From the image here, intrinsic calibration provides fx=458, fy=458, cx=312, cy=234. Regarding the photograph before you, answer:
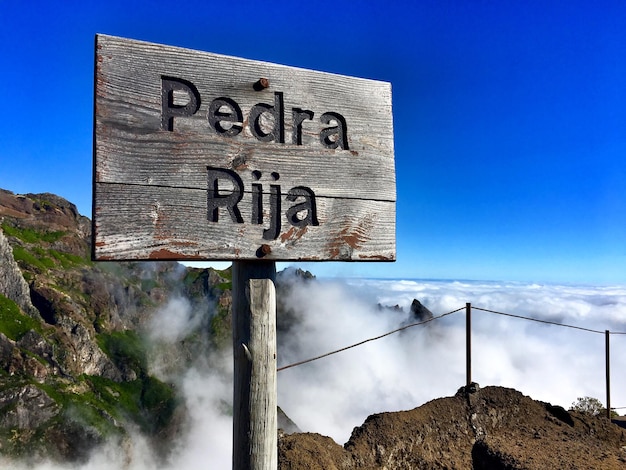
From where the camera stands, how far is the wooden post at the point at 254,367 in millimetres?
2510

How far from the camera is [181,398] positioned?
157 m

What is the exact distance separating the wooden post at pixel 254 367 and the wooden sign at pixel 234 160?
0.18 meters

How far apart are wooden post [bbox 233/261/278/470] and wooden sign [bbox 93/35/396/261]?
183 mm

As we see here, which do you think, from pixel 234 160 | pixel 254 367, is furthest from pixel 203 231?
pixel 254 367

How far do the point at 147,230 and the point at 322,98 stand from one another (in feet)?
4.09

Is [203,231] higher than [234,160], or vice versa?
[234,160]

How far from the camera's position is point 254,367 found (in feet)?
8.29

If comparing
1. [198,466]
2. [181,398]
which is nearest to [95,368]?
[181,398]

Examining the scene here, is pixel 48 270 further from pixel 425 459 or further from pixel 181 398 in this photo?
pixel 425 459

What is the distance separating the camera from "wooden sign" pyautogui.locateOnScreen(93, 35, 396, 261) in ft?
7.34

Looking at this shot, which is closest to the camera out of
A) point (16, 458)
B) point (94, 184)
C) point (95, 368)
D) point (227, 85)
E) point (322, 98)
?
point (94, 184)

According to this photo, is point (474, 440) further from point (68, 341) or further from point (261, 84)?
point (68, 341)

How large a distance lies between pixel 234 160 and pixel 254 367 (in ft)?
3.73

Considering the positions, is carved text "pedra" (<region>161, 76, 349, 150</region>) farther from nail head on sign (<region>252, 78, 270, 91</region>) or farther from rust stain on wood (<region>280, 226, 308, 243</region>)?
rust stain on wood (<region>280, 226, 308, 243</region>)
